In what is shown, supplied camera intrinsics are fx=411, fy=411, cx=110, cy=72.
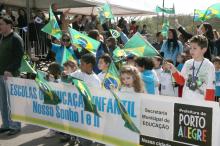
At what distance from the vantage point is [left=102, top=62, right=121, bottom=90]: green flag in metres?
5.82

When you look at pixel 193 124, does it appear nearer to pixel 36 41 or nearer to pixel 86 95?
pixel 86 95

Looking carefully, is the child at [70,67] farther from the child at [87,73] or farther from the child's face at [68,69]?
the child at [87,73]

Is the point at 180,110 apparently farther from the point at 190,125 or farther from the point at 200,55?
the point at 200,55

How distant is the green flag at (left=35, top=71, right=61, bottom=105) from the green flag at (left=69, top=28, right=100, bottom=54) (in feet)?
3.54

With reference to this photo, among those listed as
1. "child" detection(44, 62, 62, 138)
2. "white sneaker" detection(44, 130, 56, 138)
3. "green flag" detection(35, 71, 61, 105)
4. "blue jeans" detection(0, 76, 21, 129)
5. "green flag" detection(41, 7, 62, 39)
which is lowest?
"white sneaker" detection(44, 130, 56, 138)

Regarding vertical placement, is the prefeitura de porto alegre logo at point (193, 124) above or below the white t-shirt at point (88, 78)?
below

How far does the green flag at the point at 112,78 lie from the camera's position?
5816mm

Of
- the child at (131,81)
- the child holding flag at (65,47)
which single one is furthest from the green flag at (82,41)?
the child at (131,81)

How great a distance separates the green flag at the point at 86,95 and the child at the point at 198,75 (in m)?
1.24

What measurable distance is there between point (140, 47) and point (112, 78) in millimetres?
731

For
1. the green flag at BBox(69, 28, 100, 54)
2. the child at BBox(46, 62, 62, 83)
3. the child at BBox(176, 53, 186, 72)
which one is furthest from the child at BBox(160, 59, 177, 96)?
the child at BBox(46, 62, 62, 83)

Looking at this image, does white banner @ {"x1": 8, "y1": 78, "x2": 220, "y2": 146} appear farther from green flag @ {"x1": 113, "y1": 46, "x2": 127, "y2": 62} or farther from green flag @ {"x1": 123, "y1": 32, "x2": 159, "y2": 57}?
green flag @ {"x1": 113, "y1": 46, "x2": 127, "y2": 62}

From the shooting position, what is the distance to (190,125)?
4.59 meters

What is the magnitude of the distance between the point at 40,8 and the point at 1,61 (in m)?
12.1
